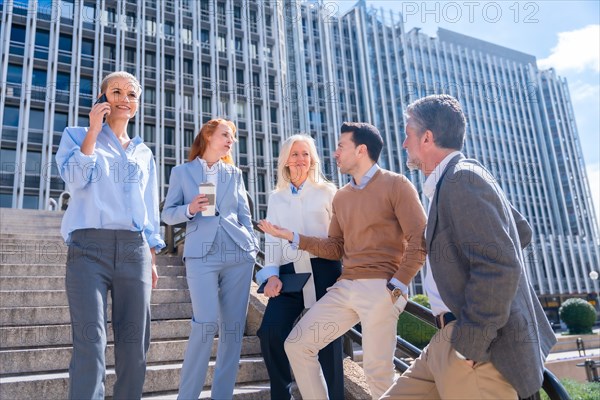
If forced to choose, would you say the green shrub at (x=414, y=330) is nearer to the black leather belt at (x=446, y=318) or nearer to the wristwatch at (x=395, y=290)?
the wristwatch at (x=395, y=290)

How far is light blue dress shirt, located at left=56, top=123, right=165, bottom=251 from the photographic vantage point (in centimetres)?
275

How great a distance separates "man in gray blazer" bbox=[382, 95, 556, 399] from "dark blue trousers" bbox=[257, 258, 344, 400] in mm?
1289

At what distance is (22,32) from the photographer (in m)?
31.7

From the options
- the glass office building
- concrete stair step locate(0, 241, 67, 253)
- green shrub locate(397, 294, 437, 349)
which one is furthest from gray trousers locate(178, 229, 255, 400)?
the glass office building

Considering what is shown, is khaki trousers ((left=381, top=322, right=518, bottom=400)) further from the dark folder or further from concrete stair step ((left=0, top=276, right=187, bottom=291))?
concrete stair step ((left=0, top=276, right=187, bottom=291))

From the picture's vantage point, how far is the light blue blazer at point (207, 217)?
355cm

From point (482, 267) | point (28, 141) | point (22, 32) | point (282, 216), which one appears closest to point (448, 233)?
point (482, 267)

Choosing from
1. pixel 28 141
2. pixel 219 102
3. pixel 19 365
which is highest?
pixel 219 102

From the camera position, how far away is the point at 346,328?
314 centimetres

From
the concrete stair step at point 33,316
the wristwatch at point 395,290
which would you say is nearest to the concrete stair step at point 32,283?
the concrete stair step at point 33,316

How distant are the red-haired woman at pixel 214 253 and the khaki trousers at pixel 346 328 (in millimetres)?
569

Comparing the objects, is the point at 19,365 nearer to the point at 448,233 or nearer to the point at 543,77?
the point at 448,233

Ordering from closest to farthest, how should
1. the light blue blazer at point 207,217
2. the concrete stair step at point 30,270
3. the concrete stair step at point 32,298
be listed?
1. the light blue blazer at point 207,217
2. the concrete stair step at point 32,298
3. the concrete stair step at point 30,270

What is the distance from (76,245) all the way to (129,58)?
1429 inches
